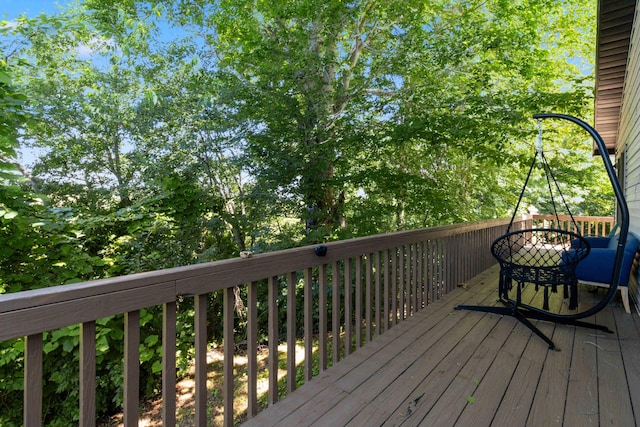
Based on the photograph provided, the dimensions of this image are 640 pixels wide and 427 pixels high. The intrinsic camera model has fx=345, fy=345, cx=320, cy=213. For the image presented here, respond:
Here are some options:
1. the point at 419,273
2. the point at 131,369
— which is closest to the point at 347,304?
the point at 419,273

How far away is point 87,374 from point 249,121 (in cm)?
474

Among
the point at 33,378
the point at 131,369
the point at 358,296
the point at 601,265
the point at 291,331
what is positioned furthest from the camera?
the point at 601,265

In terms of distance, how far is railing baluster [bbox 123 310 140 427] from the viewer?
1174mm

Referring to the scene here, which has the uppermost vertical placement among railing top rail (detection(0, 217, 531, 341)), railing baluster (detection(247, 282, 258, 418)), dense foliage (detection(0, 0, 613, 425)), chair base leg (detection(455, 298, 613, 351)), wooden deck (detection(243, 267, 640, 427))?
dense foliage (detection(0, 0, 613, 425))

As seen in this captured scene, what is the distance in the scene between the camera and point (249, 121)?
538cm

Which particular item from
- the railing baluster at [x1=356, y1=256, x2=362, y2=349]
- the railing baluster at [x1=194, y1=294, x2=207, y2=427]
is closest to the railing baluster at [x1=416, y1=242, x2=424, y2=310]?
the railing baluster at [x1=356, y1=256, x2=362, y2=349]

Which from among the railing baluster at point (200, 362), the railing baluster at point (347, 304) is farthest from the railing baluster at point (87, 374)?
the railing baluster at point (347, 304)

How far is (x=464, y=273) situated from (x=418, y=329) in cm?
182

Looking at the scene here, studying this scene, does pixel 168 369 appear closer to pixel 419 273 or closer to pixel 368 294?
pixel 368 294

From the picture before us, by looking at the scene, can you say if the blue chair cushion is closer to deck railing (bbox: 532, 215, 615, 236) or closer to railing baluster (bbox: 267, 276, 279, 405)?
railing baluster (bbox: 267, 276, 279, 405)

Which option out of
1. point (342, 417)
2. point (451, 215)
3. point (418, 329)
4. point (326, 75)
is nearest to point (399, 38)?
point (326, 75)

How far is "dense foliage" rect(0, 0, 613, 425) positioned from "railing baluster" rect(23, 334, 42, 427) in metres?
3.13

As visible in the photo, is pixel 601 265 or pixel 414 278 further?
pixel 601 265

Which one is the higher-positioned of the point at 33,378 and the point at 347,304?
the point at 33,378
